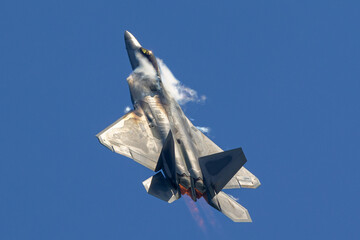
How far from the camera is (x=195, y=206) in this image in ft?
109

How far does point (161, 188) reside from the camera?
104 ft

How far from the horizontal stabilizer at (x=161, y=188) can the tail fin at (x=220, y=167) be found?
180 centimetres


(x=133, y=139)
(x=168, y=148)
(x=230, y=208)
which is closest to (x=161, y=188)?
(x=168, y=148)

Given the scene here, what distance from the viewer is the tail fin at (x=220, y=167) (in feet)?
99.3

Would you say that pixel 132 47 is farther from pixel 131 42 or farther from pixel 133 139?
pixel 133 139

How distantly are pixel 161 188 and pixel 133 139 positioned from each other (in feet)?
14.0

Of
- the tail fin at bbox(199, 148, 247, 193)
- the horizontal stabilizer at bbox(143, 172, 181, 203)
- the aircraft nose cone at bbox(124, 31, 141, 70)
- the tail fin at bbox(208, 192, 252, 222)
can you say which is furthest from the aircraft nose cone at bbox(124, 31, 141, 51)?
the tail fin at bbox(208, 192, 252, 222)

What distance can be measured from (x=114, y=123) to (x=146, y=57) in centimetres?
633

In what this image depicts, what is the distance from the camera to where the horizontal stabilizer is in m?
31.4

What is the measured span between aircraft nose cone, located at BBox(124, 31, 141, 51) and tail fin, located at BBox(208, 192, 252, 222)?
12.6 meters

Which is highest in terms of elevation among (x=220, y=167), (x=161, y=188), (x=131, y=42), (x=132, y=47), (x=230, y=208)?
(x=131, y=42)

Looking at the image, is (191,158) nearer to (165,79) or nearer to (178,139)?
(178,139)

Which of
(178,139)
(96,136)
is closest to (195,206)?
(178,139)

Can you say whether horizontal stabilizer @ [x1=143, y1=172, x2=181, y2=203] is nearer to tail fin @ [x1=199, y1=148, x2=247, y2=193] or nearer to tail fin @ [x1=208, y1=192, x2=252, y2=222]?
tail fin @ [x1=199, y1=148, x2=247, y2=193]
